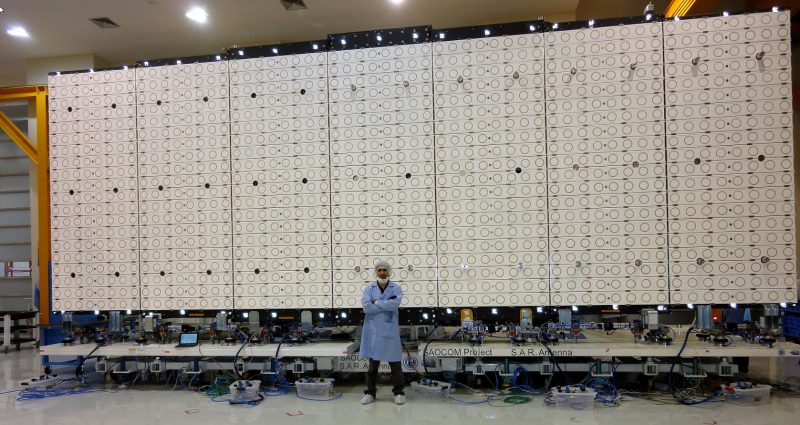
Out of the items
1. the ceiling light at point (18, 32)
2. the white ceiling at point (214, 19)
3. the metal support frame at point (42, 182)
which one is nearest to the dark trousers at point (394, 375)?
the white ceiling at point (214, 19)

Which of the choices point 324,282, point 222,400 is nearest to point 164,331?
point 222,400

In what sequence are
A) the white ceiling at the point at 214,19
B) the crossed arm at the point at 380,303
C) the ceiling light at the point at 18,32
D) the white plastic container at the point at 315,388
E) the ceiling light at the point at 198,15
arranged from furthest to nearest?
the ceiling light at the point at 18,32 < the ceiling light at the point at 198,15 < the white ceiling at the point at 214,19 < the white plastic container at the point at 315,388 < the crossed arm at the point at 380,303

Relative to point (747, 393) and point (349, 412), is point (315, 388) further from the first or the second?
point (747, 393)

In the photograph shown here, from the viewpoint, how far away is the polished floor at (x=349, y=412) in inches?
214

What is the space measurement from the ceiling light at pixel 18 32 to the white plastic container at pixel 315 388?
29.5 feet

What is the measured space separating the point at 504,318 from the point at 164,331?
5.04 m

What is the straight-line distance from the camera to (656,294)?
6.23m

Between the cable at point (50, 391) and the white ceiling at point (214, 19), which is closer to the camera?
the cable at point (50, 391)

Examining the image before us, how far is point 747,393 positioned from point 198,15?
10503 millimetres

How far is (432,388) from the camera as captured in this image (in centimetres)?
629

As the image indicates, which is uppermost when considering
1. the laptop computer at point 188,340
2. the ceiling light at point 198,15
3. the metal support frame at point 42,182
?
the ceiling light at point 198,15

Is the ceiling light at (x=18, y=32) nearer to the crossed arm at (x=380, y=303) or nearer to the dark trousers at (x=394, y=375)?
the crossed arm at (x=380, y=303)

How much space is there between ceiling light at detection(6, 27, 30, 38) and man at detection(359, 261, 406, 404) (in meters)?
8.95

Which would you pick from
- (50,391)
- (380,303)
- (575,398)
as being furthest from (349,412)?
(50,391)
